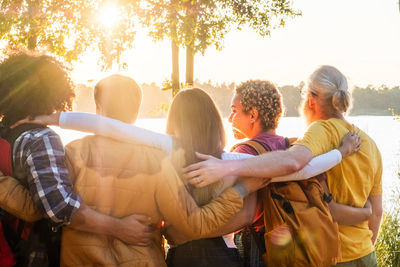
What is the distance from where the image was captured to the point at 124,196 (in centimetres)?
215

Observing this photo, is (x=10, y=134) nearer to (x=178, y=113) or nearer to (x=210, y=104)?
(x=178, y=113)

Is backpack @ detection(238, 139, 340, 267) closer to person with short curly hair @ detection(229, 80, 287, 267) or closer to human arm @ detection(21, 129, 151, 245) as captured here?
person with short curly hair @ detection(229, 80, 287, 267)

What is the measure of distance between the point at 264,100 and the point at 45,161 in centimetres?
133

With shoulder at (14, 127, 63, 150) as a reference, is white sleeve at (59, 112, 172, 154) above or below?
above

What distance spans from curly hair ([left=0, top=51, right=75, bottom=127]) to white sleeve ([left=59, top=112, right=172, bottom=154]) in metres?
0.27

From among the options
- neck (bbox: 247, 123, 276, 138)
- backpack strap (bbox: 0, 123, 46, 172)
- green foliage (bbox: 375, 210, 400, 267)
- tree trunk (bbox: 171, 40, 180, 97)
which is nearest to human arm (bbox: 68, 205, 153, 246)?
backpack strap (bbox: 0, 123, 46, 172)

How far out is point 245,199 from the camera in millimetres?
2453

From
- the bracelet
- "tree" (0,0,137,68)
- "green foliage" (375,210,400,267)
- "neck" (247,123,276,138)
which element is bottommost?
"green foliage" (375,210,400,267)

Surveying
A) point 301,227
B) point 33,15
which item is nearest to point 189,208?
point 301,227

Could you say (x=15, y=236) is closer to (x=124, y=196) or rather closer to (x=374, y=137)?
(x=124, y=196)

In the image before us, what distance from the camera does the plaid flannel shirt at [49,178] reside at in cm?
203

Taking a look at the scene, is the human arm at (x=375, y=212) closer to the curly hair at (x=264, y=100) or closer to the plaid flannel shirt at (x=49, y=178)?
the curly hair at (x=264, y=100)

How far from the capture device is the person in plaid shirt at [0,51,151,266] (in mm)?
2039

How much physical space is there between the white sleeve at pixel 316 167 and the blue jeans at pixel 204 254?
467 mm
